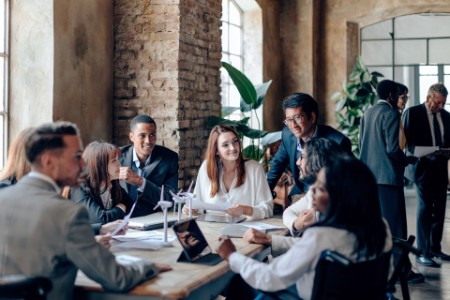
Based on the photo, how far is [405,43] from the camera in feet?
38.0

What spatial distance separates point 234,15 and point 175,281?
24.3 ft

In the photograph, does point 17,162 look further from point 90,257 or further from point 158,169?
point 158,169

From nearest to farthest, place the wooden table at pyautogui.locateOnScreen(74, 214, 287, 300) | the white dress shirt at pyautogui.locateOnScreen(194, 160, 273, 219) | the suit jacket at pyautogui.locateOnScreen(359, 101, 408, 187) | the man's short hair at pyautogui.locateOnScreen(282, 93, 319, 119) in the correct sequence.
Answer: the wooden table at pyautogui.locateOnScreen(74, 214, 287, 300) < the white dress shirt at pyautogui.locateOnScreen(194, 160, 273, 219) < the man's short hair at pyautogui.locateOnScreen(282, 93, 319, 119) < the suit jacket at pyautogui.locateOnScreen(359, 101, 408, 187)

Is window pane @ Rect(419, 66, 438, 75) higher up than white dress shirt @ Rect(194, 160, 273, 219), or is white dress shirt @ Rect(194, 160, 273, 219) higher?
window pane @ Rect(419, 66, 438, 75)

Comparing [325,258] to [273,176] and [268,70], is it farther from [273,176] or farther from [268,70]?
[268,70]

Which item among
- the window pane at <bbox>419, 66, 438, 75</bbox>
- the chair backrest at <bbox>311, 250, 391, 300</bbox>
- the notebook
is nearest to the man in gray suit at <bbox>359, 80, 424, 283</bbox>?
the notebook

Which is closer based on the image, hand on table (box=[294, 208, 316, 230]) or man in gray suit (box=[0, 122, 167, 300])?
man in gray suit (box=[0, 122, 167, 300])

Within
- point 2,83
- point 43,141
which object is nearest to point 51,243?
point 43,141

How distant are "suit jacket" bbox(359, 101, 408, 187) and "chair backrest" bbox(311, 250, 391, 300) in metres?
3.25

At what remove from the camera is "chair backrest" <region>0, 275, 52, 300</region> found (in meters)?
2.46

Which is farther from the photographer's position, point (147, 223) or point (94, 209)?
point (94, 209)

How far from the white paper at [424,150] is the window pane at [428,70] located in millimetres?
5711

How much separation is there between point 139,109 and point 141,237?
114 inches

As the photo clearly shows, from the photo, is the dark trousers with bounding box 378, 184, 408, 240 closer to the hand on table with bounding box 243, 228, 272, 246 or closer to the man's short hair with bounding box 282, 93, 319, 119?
the man's short hair with bounding box 282, 93, 319, 119
